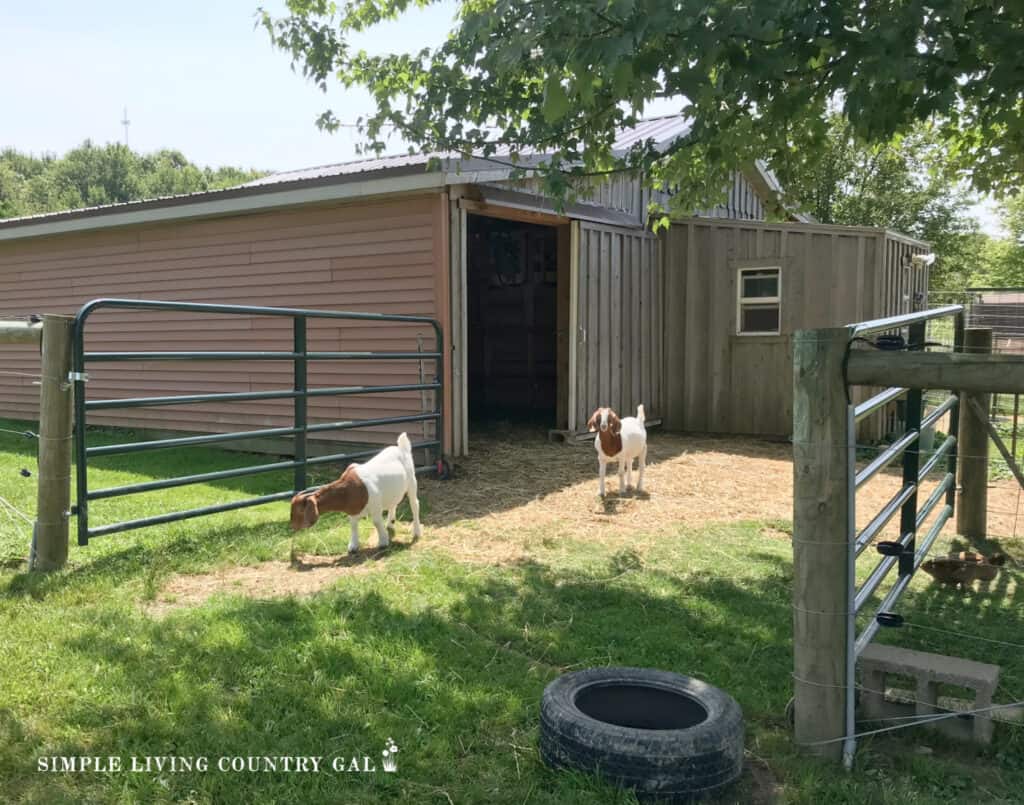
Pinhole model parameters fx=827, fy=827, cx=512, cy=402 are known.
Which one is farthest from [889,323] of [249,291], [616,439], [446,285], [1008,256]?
[1008,256]

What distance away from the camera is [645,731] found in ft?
7.97

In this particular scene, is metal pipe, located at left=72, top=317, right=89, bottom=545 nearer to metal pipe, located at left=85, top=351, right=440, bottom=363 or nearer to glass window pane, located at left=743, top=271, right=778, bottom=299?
metal pipe, located at left=85, top=351, right=440, bottom=363

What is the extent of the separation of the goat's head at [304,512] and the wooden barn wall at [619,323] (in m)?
5.04

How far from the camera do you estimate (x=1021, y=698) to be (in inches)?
125

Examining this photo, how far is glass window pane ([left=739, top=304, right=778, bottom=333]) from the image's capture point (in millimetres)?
10761

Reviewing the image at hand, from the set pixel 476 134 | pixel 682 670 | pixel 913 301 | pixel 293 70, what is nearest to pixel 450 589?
pixel 682 670

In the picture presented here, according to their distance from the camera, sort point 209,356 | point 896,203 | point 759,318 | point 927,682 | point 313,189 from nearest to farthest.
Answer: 1. point 927,682
2. point 209,356
3. point 313,189
4. point 759,318
5. point 896,203

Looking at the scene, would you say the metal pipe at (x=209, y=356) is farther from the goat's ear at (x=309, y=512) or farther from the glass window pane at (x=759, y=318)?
the glass window pane at (x=759, y=318)

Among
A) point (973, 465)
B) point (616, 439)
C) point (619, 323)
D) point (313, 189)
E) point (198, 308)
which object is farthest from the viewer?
point (619, 323)

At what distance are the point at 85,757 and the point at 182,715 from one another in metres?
0.33

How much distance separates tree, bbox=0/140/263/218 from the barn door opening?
64749 mm

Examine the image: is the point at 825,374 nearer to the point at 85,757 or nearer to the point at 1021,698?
the point at 1021,698

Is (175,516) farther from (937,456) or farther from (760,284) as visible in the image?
(760,284)

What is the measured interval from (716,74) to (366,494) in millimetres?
3191
